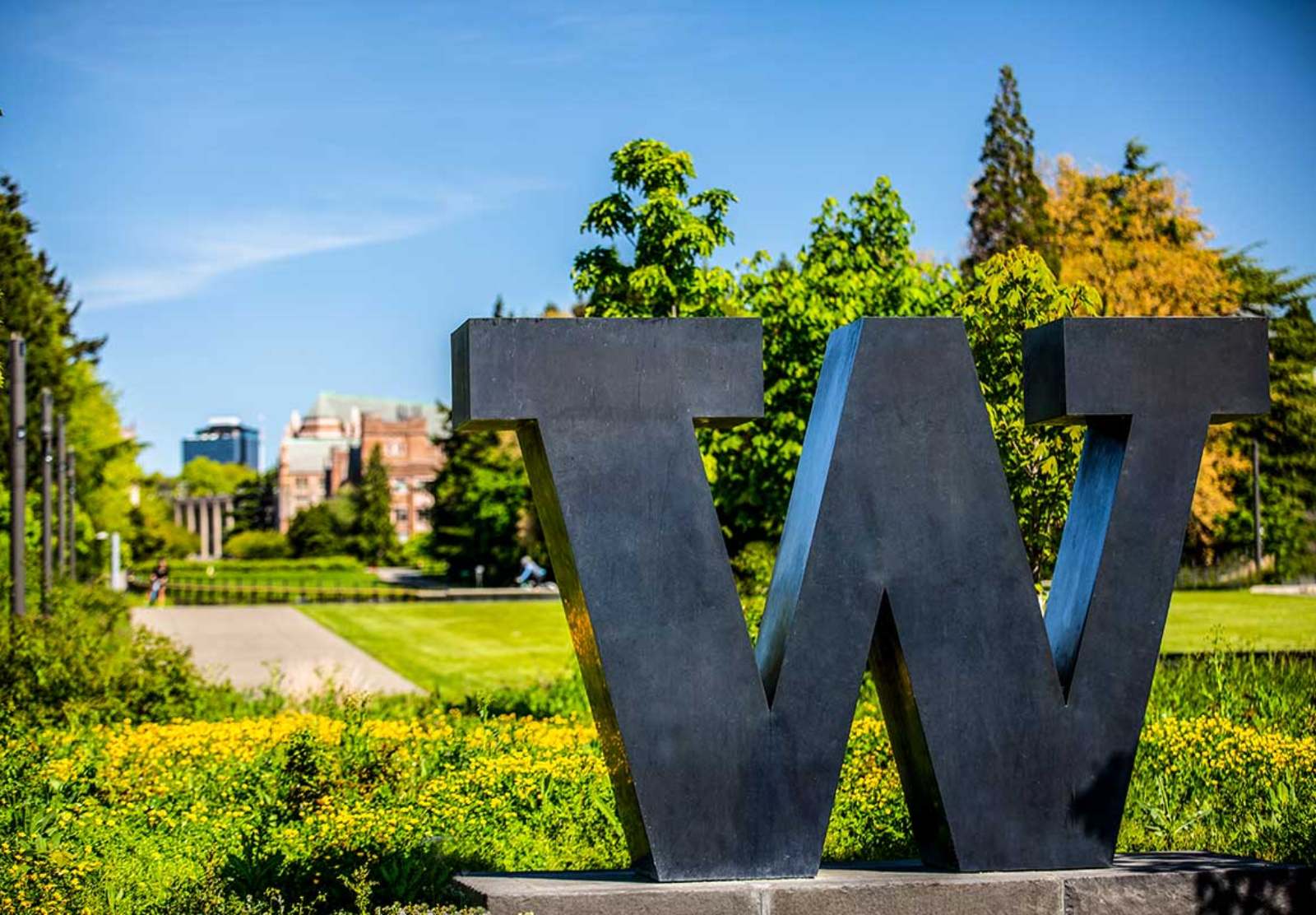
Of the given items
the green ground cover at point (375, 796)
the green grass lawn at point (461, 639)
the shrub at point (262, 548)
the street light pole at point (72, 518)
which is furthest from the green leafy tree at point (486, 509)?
the green ground cover at point (375, 796)

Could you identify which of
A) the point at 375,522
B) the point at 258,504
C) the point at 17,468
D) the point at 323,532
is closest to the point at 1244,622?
the point at 17,468

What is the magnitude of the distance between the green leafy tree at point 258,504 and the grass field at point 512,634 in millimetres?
123078

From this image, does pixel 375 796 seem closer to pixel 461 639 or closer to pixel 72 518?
pixel 461 639

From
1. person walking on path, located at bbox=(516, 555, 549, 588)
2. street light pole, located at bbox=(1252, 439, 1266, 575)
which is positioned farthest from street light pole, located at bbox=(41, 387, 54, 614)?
person walking on path, located at bbox=(516, 555, 549, 588)

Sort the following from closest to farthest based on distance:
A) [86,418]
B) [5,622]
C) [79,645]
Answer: [79,645] < [5,622] < [86,418]

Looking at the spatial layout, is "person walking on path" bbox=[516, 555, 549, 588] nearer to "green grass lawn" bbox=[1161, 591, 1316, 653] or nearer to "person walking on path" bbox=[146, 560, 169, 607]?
"person walking on path" bbox=[146, 560, 169, 607]

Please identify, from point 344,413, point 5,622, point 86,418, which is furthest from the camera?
point 344,413

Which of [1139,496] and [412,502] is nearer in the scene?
[1139,496]

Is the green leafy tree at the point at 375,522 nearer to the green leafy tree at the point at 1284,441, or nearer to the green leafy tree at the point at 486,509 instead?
the green leafy tree at the point at 486,509

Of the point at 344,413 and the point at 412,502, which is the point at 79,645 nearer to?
the point at 412,502

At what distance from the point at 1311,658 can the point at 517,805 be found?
31.8 ft

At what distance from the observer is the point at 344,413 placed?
19088 centimetres

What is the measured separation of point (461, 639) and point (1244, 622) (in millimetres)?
17375

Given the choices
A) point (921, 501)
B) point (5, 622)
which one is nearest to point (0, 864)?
point (921, 501)
